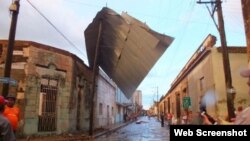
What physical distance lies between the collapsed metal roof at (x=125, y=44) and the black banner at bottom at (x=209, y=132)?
17842mm

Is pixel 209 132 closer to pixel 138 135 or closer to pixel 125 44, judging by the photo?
pixel 138 135

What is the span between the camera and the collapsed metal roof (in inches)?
836

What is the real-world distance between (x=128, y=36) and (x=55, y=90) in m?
6.87

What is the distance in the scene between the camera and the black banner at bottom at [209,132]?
240 centimetres

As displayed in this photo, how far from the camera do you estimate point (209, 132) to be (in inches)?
96.8

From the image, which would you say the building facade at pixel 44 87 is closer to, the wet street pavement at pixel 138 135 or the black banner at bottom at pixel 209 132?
the wet street pavement at pixel 138 135

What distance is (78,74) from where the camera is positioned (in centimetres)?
2317

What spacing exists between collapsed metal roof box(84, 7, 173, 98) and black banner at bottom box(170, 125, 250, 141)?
17842mm

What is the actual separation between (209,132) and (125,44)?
2268cm

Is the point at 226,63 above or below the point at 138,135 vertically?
above

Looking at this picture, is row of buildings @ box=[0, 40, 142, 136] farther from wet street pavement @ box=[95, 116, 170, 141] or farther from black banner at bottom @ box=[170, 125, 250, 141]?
black banner at bottom @ box=[170, 125, 250, 141]

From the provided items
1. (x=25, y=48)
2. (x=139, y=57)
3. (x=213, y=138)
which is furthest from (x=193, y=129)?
(x=139, y=57)

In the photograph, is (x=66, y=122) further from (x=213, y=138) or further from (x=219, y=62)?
(x=213, y=138)

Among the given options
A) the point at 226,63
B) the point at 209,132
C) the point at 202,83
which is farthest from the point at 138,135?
the point at 209,132
